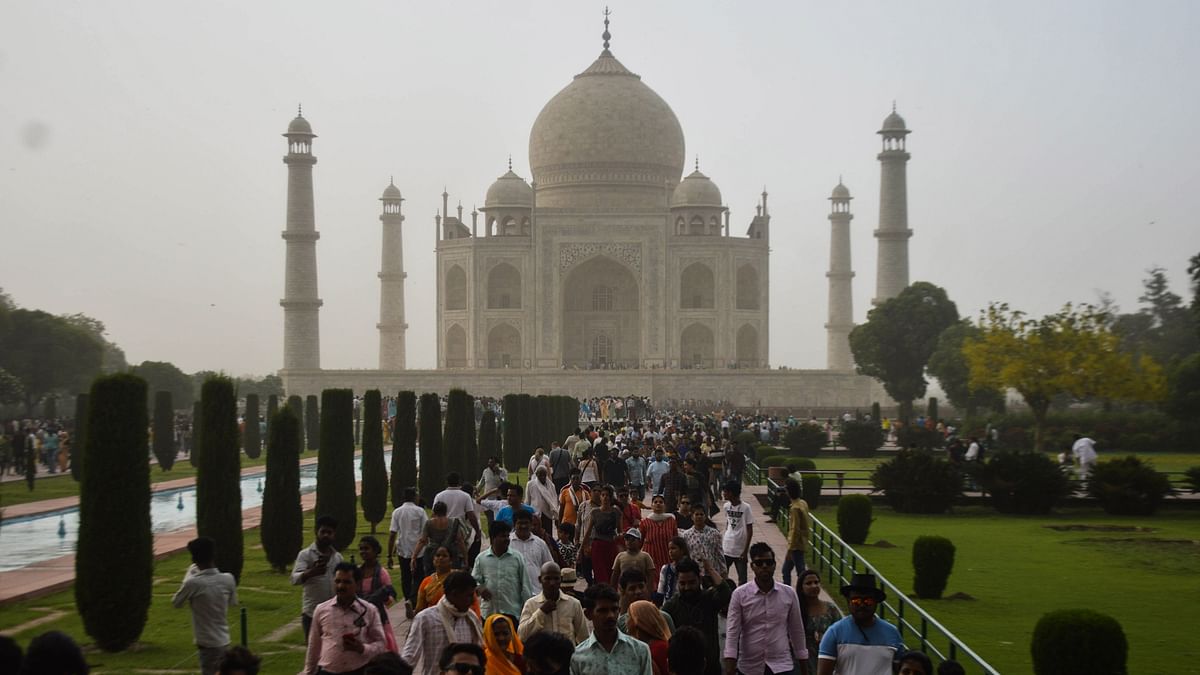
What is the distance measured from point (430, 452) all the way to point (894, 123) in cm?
2846

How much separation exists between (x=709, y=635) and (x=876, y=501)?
1011 cm

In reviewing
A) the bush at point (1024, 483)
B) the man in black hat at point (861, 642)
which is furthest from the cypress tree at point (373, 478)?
the man in black hat at point (861, 642)

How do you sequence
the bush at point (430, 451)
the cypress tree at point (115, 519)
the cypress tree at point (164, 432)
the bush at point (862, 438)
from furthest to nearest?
the bush at point (862, 438)
the cypress tree at point (164, 432)
the bush at point (430, 451)
the cypress tree at point (115, 519)

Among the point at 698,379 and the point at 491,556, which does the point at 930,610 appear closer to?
the point at 491,556

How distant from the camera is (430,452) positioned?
13.8 m

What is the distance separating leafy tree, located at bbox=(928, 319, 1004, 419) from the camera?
2955 centimetres

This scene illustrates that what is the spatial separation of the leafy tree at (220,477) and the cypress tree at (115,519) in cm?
116

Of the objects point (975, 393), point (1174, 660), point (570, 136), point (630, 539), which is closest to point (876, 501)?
point (1174, 660)

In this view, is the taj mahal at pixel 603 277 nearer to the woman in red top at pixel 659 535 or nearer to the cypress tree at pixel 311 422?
the cypress tree at pixel 311 422

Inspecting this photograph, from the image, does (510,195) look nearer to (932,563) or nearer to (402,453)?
(402,453)

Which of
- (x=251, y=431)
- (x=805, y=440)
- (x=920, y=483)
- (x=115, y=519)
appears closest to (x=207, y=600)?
(x=115, y=519)

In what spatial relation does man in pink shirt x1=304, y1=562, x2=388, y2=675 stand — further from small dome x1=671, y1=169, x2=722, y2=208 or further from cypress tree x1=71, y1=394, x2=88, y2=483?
small dome x1=671, y1=169, x2=722, y2=208

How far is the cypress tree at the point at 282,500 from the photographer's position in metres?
9.91

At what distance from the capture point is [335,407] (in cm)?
1166
